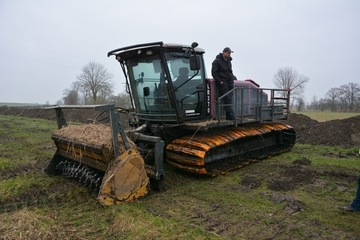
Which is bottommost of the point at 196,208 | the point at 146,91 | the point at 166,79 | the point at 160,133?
the point at 196,208

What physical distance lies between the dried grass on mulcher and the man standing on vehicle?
287 cm

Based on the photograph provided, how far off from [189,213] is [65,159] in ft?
10.7

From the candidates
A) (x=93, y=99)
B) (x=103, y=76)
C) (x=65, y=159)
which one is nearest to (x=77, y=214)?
(x=65, y=159)

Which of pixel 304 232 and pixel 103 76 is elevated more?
pixel 103 76

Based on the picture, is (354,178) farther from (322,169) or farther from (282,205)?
(282,205)

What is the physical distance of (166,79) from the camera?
20.1 ft

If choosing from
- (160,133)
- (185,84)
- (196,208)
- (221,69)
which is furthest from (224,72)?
(196,208)

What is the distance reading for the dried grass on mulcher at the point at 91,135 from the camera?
475cm

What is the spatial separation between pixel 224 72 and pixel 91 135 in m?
3.43

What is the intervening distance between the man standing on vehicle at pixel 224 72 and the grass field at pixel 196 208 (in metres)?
1.96

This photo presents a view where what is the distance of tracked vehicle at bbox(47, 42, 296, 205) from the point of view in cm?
468

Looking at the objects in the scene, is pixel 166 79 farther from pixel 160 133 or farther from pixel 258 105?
pixel 258 105

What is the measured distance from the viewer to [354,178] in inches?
237

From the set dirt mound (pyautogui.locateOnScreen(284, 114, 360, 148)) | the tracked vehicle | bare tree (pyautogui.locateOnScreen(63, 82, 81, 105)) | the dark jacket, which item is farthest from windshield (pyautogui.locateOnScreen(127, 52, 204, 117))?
bare tree (pyautogui.locateOnScreen(63, 82, 81, 105))
